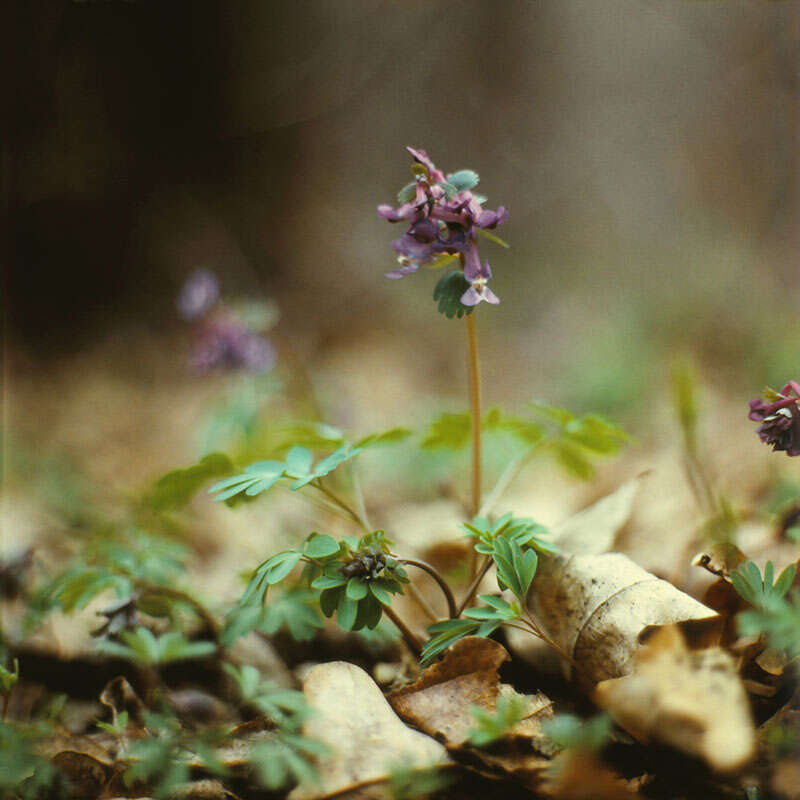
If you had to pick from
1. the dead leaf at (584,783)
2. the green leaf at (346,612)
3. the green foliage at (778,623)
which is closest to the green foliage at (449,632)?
the green leaf at (346,612)

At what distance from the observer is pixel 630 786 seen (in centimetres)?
87

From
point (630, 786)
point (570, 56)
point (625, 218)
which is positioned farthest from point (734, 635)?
point (570, 56)

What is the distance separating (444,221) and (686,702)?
2.73 feet

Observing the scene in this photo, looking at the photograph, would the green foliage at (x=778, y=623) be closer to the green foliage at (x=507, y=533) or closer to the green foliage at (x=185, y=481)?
the green foliage at (x=507, y=533)

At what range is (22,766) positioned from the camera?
2.91 feet

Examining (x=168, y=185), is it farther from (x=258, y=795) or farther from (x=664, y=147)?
(x=258, y=795)

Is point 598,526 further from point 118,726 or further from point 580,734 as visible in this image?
point 118,726

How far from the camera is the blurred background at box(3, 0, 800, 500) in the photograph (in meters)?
3.61

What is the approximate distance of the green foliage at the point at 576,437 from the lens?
137 cm

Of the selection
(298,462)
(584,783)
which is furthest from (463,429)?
(584,783)

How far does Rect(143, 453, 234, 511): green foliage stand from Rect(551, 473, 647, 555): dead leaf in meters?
0.70

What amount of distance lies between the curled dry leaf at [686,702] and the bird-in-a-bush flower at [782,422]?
14.7 inches

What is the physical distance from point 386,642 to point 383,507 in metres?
0.89

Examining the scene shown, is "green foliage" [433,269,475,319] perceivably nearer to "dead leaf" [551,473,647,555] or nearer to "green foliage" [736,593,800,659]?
"dead leaf" [551,473,647,555]
